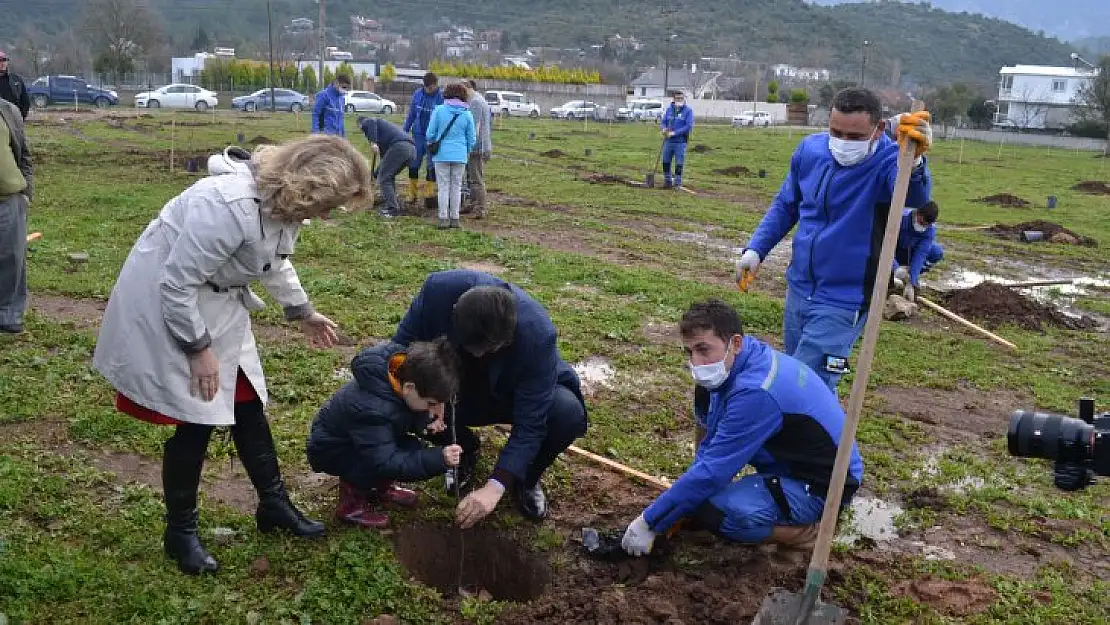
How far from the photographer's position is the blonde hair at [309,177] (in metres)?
3.14

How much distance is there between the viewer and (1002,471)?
5.26m

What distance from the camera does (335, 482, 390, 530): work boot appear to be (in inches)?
159

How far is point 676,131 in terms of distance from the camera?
16219 mm

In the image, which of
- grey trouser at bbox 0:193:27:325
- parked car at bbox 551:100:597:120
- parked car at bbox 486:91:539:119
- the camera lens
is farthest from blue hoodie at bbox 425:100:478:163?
parked car at bbox 551:100:597:120

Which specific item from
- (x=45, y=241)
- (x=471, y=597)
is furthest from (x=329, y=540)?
(x=45, y=241)

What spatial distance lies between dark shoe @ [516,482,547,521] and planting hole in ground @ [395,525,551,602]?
7.1 inches

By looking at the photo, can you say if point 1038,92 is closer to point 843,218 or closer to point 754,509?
point 843,218

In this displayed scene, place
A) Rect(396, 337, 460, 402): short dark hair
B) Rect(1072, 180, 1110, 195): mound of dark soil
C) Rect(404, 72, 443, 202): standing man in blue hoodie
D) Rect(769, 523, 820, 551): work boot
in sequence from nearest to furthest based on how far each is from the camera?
Rect(396, 337, 460, 402): short dark hair
Rect(769, 523, 820, 551): work boot
Rect(404, 72, 443, 202): standing man in blue hoodie
Rect(1072, 180, 1110, 195): mound of dark soil

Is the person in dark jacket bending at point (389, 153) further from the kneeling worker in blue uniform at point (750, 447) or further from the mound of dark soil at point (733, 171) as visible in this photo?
the mound of dark soil at point (733, 171)

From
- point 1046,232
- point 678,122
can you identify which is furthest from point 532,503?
point 678,122

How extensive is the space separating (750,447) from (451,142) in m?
7.71

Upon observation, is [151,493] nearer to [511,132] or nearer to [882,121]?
[882,121]

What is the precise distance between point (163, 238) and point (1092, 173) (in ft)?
101

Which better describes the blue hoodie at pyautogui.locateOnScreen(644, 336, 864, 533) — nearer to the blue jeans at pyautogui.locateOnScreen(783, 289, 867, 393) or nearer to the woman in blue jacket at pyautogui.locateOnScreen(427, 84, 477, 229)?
the blue jeans at pyautogui.locateOnScreen(783, 289, 867, 393)
